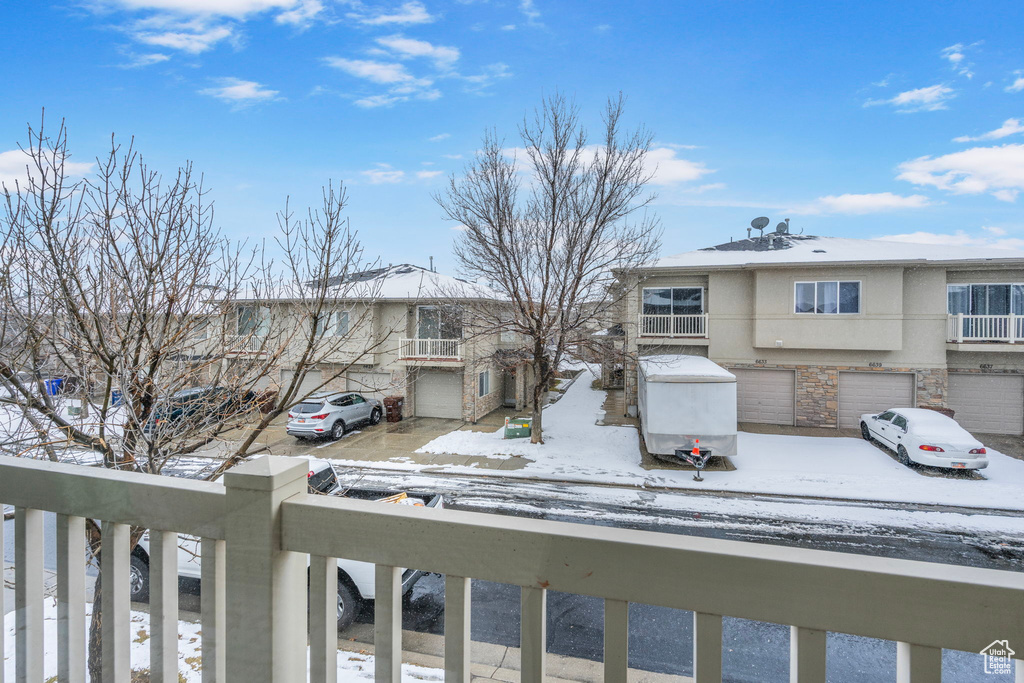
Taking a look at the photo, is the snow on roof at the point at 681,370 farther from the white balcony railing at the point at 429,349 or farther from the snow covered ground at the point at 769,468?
the white balcony railing at the point at 429,349

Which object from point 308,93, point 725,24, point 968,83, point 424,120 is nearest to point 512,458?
point 424,120

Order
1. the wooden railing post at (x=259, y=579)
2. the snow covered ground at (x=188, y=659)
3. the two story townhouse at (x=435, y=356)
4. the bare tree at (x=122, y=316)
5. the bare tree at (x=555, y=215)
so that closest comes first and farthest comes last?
the wooden railing post at (x=259, y=579)
the snow covered ground at (x=188, y=659)
the bare tree at (x=122, y=316)
the bare tree at (x=555, y=215)
the two story townhouse at (x=435, y=356)

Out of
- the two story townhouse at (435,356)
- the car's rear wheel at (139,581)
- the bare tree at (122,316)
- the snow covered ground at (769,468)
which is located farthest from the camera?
the two story townhouse at (435,356)

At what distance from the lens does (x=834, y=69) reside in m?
6.49

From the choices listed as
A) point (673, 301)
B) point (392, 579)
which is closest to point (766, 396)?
point (673, 301)

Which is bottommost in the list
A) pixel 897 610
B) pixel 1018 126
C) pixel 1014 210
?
pixel 897 610

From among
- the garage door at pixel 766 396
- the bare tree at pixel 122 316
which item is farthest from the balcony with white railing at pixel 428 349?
the bare tree at pixel 122 316

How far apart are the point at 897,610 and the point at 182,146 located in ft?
17.9

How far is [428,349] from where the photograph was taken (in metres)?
16.4

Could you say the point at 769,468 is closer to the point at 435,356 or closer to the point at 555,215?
the point at 555,215

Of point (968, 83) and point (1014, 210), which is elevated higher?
point (968, 83)

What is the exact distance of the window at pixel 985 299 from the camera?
45.3 feet

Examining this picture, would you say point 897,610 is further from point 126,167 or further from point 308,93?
point 308,93

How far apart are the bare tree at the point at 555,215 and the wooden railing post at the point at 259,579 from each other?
10782 millimetres
